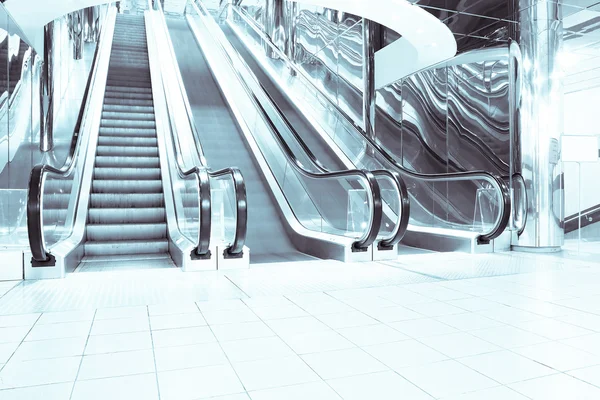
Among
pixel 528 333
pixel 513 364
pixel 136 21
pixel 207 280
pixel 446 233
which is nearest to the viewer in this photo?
pixel 513 364

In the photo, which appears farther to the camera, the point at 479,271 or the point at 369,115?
the point at 369,115

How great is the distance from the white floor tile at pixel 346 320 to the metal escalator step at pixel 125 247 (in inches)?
143

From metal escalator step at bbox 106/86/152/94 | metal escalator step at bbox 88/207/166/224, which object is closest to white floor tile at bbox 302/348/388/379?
metal escalator step at bbox 88/207/166/224

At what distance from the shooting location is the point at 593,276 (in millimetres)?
5328

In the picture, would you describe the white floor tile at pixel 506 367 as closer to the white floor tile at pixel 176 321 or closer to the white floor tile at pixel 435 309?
the white floor tile at pixel 435 309

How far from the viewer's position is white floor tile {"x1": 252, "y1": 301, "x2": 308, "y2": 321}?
3693 mm

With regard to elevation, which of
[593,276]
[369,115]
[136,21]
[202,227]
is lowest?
[593,276]

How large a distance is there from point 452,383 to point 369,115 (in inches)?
364

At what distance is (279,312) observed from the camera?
150 inches

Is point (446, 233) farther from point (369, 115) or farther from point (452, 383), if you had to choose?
point (452, 383)

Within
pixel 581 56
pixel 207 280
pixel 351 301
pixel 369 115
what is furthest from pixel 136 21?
pixel 351 301

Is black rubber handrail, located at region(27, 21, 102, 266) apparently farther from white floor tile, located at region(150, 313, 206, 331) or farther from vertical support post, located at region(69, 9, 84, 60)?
vertical support post, located at region(69, 9, 84, 60)

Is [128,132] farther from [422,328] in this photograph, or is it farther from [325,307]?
[422,328]

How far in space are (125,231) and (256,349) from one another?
433cm
